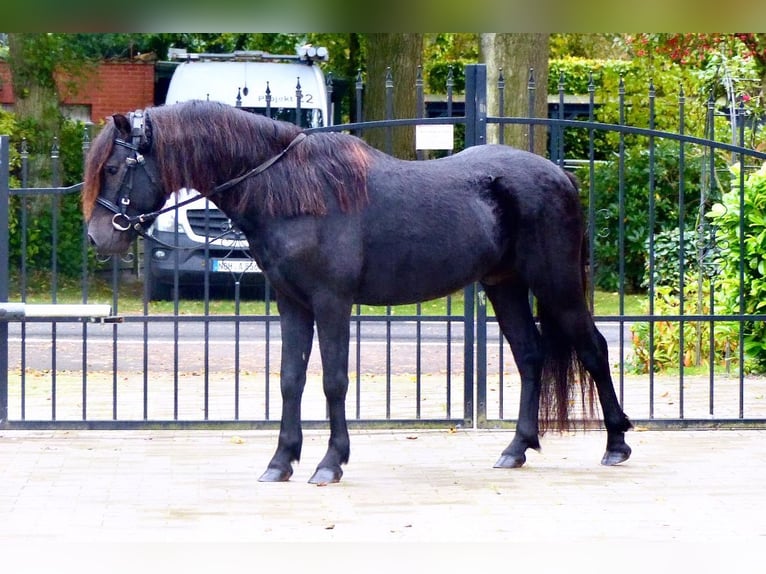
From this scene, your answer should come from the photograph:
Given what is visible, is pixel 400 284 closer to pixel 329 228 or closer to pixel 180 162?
pixel 329 228

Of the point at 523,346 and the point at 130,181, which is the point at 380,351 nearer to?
the point at 523,346

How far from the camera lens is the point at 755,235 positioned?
10594 mm

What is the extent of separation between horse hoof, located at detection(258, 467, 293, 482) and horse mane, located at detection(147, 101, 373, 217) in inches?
55.2

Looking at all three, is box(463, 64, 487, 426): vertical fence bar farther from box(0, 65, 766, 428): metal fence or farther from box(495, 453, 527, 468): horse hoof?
box(495, 453, 527, 468): horse hoof

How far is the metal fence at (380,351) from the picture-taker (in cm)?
838

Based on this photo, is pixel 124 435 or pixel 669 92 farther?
pixel 669 92

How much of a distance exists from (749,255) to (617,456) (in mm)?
3702

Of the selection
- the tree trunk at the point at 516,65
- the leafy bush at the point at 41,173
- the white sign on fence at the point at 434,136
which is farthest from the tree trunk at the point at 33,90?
the white sign on fence at the point at 434,136

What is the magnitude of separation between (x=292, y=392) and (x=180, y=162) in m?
1.39

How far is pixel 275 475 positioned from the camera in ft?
23.2

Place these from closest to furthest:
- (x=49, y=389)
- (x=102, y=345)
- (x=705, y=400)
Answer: (x=705, y=400) → (x=49, y=389) → (x=102, y=345)

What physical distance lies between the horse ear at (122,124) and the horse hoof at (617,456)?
3.29 metres

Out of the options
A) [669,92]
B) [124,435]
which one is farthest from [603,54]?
[124,435]

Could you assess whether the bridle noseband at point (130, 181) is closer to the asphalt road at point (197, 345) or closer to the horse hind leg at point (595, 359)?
the horse hind leg at point (595, 359)
